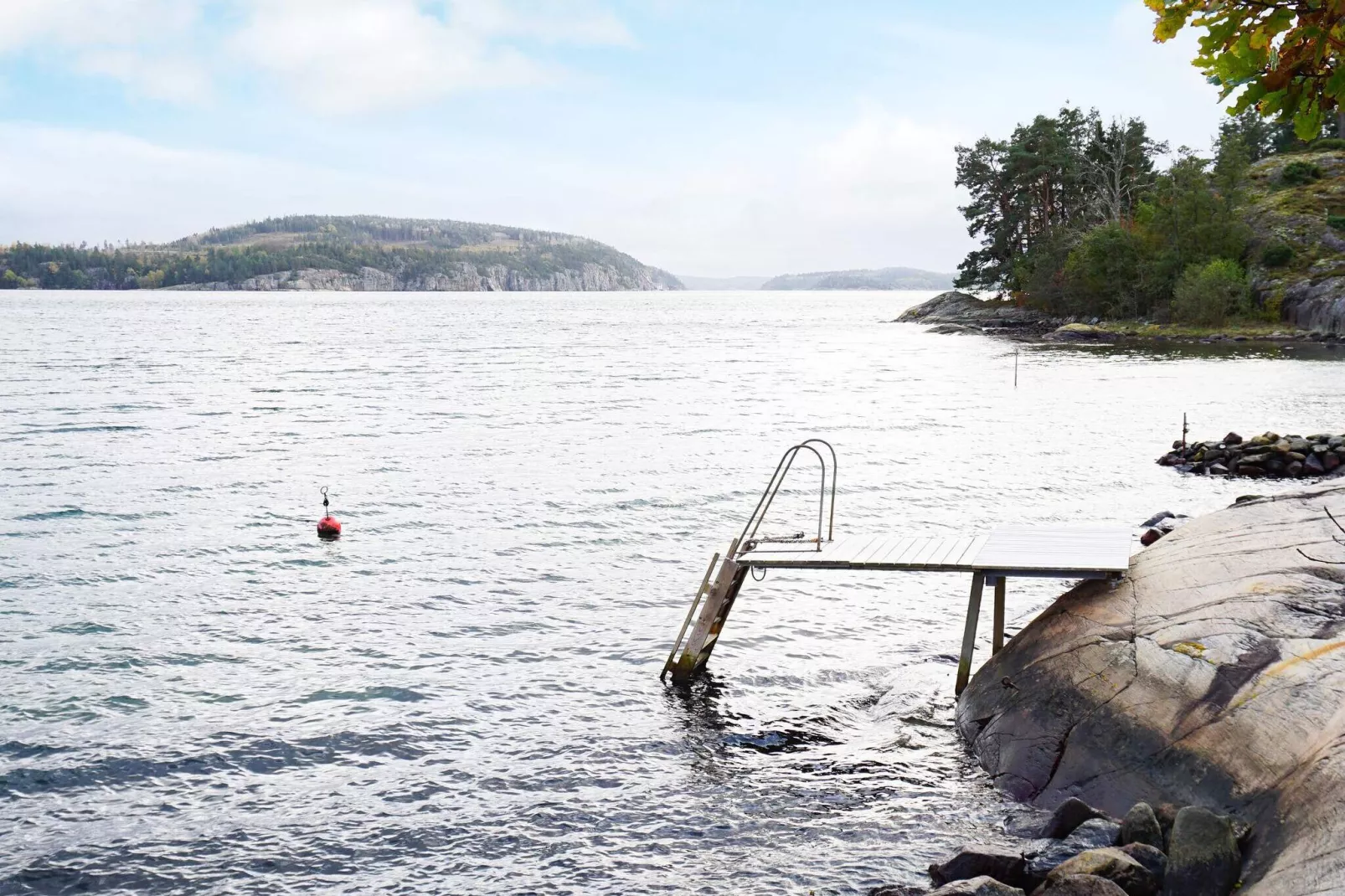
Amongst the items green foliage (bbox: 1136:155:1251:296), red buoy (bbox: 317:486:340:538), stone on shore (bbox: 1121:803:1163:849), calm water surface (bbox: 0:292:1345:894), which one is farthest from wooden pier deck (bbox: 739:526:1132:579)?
green foliage (bbox: 1136:155:1251:296)

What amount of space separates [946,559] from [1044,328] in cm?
10367

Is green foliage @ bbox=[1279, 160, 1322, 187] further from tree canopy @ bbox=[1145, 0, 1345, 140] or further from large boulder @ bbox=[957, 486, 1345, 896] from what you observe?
tree canopy @ bbox=[1145, 0, 1345, 140]

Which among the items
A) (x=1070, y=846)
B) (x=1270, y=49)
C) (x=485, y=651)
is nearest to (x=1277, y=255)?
(x=485, y=651)

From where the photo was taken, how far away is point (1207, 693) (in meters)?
10.4

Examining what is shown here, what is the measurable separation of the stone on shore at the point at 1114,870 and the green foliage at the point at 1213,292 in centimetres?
8980

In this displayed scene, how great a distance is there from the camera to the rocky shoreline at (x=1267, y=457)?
3069 cm

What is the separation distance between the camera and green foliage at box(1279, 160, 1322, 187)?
347 feet

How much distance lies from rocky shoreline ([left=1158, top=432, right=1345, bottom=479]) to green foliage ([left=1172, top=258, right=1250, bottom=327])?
2408 inches

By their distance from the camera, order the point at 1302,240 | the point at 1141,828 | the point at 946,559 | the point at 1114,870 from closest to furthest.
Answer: the point at 1114,870
the point at 1141,828
the point at 946,559
the point at 1302,240

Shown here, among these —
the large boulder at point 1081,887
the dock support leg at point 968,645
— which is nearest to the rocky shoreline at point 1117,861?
the large boulder at point 1081,887

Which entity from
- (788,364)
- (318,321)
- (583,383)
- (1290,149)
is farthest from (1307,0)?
(318,321)

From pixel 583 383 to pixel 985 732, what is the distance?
54290mm

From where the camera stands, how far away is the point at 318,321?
6270 inches

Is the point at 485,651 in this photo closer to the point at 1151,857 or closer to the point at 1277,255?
the point at 1151,857
